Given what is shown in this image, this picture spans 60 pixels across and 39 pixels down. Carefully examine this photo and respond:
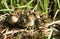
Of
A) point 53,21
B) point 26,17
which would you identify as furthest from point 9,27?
point 53,21

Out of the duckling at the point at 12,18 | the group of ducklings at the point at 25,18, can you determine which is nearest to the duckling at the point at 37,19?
the group of ducklings at the point at 25,18

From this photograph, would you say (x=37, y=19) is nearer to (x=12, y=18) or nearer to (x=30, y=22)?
(x=30, y=22)

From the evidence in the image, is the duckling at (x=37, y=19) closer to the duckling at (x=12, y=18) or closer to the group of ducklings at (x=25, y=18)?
the group of ducklings at (x=25, y=18)

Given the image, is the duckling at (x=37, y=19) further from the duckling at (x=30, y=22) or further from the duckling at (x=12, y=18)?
the duckling at (x=12, y=18)

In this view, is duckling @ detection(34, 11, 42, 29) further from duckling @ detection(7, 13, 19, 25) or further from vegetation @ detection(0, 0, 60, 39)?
duckling @ detection(7, 13, 19, 25)

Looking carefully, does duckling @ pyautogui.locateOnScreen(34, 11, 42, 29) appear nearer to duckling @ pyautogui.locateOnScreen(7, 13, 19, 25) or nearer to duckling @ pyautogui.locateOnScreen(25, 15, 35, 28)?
duckling @ pyautogui.locateOnScreen(25, 15, 35, 28)

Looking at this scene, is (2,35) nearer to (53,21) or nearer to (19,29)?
(19,29)

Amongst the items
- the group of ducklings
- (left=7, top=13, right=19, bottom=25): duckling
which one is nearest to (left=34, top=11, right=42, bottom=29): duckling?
the group of ducklings

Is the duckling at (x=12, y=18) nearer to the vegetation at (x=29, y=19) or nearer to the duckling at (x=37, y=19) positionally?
the vegetation at (x=29, y=19)

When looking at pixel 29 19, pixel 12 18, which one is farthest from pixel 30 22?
pixel 12 18

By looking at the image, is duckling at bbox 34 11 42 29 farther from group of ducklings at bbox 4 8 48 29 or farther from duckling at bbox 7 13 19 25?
duckling at bbox 7 13 19 25
